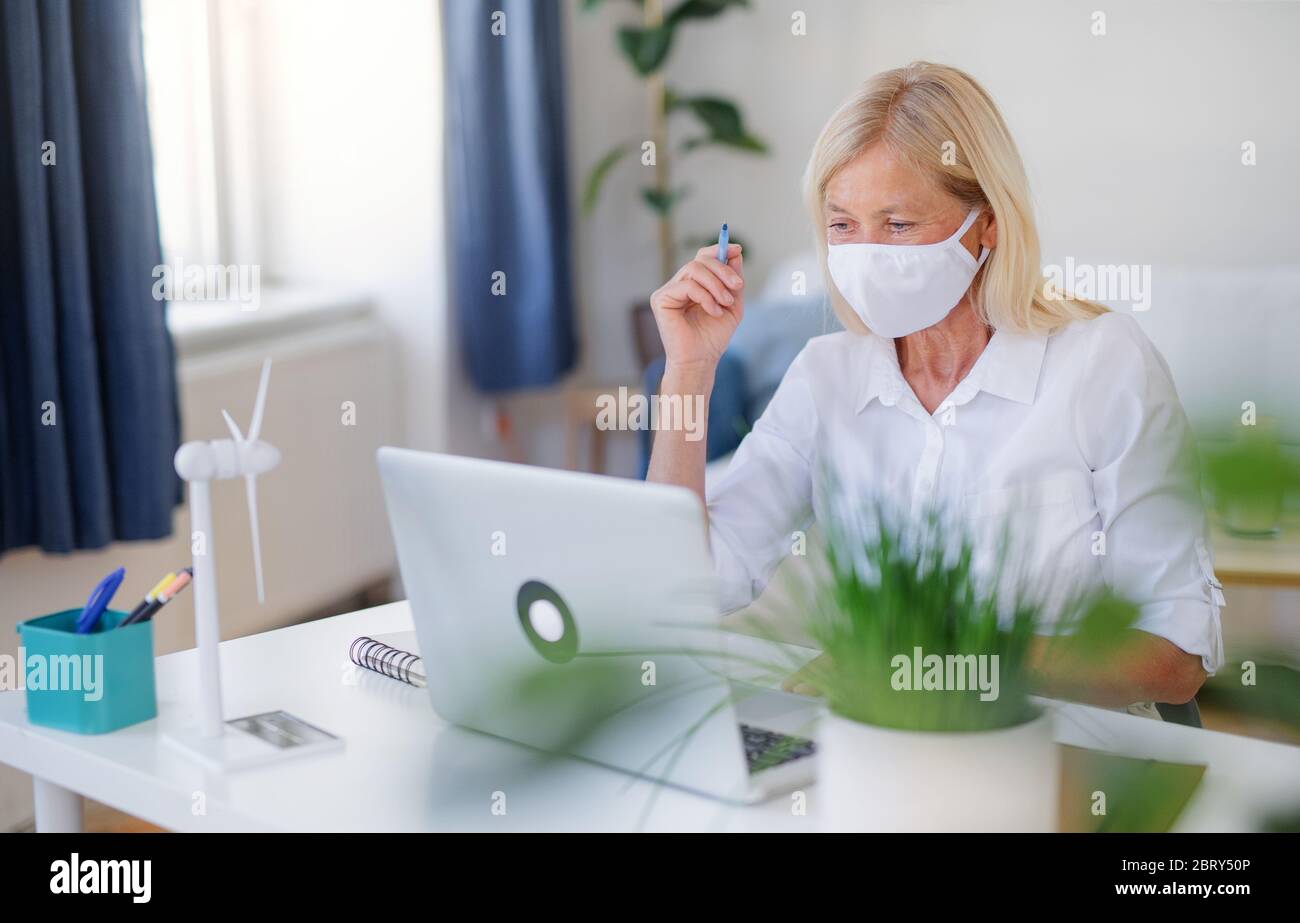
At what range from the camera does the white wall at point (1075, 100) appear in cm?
328

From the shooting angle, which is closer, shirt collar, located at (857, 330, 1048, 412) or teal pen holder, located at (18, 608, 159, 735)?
teal pen holder, located at (18, 608, 159, 735)

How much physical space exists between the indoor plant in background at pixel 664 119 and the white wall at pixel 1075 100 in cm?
9

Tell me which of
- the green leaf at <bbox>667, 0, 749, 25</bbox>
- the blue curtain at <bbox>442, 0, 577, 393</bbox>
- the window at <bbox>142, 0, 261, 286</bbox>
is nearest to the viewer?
the window at <bbox>142, 0, 261, 286</bbox>

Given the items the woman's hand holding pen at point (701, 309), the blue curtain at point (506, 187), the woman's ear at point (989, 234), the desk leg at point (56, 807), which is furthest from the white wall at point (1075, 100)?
the desk leg at point (56, 807)

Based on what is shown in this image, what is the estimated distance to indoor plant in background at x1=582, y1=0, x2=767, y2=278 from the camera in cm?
389

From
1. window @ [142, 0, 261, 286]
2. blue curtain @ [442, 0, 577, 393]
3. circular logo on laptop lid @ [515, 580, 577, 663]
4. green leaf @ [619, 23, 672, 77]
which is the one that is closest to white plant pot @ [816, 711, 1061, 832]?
circular logo on laptop lid @ [515, 580, 577, 663]

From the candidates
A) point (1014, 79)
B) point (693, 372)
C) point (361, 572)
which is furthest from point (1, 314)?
point (1014, 79)

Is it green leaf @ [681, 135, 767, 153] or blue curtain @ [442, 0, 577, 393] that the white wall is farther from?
blue curtain @ [442, 0, 577, 393]

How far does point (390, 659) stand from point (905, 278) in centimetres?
66

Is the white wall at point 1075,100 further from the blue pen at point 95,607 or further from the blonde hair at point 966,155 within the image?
the blue pen at point 95,607

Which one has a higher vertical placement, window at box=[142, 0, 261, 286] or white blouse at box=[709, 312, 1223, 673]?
window at box=[142, 0, 261, 286]

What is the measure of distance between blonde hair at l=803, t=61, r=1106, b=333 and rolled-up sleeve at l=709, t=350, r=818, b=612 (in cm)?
23
